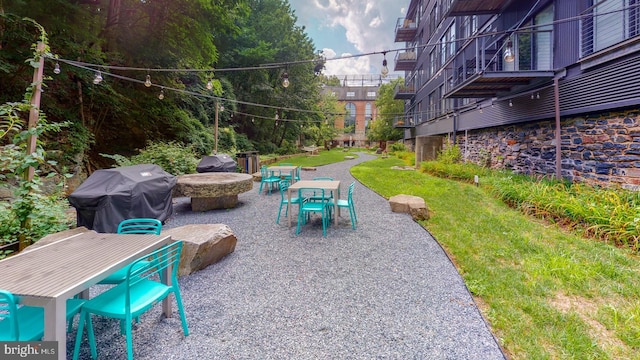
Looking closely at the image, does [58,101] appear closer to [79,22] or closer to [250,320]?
[79,22]

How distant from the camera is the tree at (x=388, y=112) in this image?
30.9 metres

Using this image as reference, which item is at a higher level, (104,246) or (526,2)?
(526,2)

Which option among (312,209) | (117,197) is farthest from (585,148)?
(117,197)

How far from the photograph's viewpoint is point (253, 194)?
866 cm

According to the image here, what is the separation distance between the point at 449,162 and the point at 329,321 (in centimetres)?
1139

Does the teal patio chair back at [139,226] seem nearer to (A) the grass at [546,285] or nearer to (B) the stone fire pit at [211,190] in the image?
(B) the stone fire pit at [211,190]

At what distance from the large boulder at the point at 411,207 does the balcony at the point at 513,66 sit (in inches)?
155

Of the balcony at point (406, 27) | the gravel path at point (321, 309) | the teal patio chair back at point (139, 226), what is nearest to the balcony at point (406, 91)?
the balcony at point (406, 27)

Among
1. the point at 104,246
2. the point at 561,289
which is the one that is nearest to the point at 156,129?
the point at 104,246

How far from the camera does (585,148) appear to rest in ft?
20.7

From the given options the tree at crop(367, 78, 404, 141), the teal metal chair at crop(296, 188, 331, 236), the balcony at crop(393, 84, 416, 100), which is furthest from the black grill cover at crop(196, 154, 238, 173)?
the tree at crop(367, 78, 404, 141)

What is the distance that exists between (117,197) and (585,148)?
965cm

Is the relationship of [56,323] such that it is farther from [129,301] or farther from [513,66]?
[513,66]

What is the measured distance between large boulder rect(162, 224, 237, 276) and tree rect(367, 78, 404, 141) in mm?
28159
